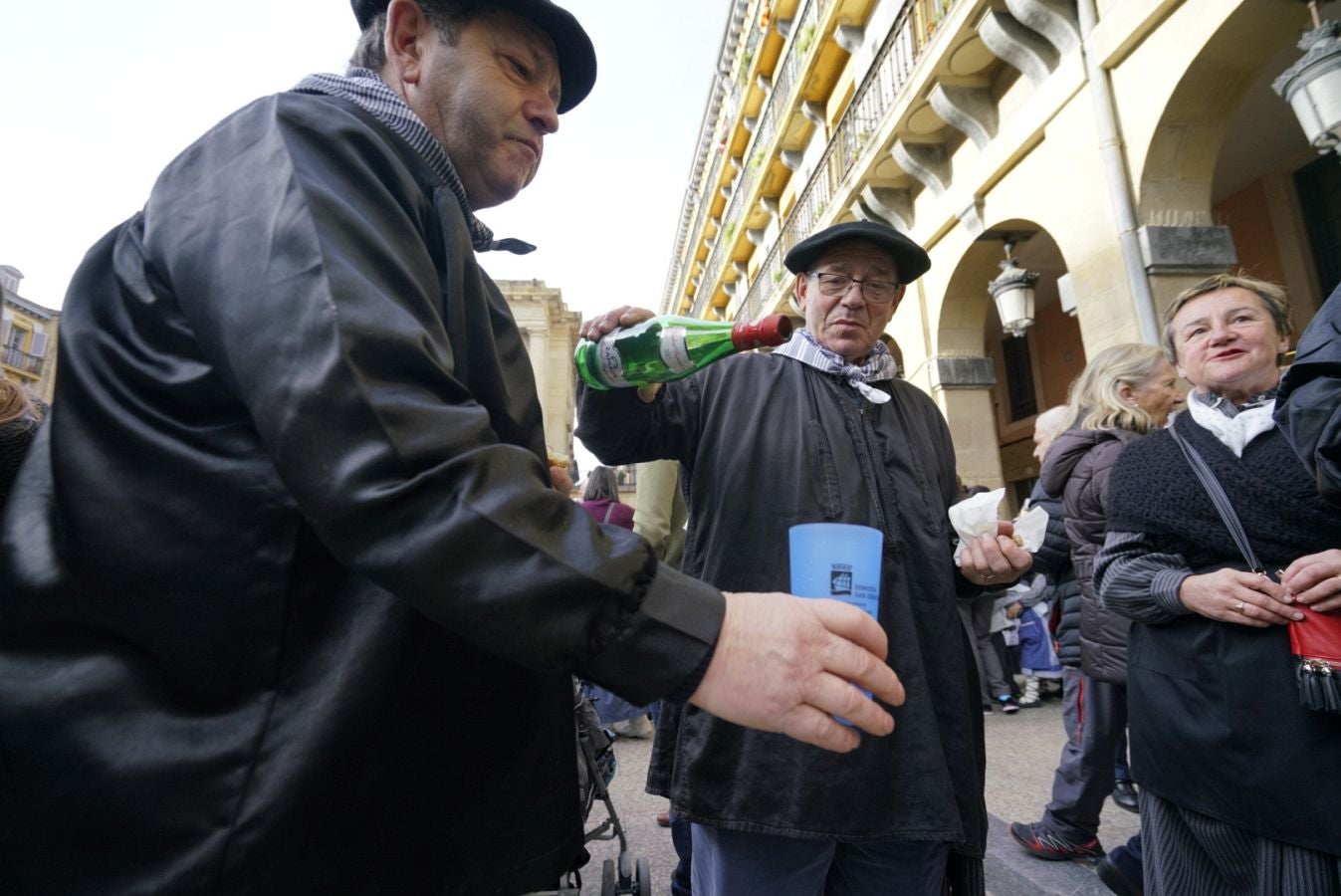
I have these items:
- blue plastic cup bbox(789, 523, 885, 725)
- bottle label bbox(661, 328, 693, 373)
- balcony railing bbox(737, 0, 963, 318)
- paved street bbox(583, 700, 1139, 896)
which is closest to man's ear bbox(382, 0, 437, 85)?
bottle label bbox(661, 328, 693, 373)

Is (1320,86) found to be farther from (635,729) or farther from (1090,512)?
(635,729)

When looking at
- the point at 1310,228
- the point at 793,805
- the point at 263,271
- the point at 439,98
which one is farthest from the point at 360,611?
the point at 1310,228

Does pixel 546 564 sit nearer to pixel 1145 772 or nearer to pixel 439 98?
pixel 439 98

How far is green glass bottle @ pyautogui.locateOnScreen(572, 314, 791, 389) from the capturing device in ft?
5.94

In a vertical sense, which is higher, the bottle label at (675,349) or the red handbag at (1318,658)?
the bottle label at (675,349)

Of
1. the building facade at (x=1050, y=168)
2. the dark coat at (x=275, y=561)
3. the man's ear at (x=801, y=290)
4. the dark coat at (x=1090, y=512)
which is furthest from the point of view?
the building facade at (x=1050, y=168)

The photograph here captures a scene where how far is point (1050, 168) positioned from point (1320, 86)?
357 cm

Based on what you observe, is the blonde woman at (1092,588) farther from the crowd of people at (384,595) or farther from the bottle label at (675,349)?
the bottle label at (675,349)

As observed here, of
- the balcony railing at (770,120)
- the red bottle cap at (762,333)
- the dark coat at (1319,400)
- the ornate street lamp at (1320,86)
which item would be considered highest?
the balcony railing at (770,120)

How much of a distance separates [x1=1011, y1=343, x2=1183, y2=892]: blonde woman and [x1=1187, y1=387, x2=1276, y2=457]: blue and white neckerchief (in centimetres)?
85

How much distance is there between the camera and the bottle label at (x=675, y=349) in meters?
1.87

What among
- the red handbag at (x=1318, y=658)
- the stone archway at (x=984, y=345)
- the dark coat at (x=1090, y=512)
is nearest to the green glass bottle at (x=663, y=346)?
the red handbag at (x=1318, y=658)

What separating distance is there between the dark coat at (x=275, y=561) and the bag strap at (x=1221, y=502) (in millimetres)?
1969

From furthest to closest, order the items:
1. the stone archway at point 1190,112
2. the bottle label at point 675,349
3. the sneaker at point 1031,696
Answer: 1. the sneaker at point 1031,696
2. the stone archway at point 1190,112
3. the bottle label at point 675,349
